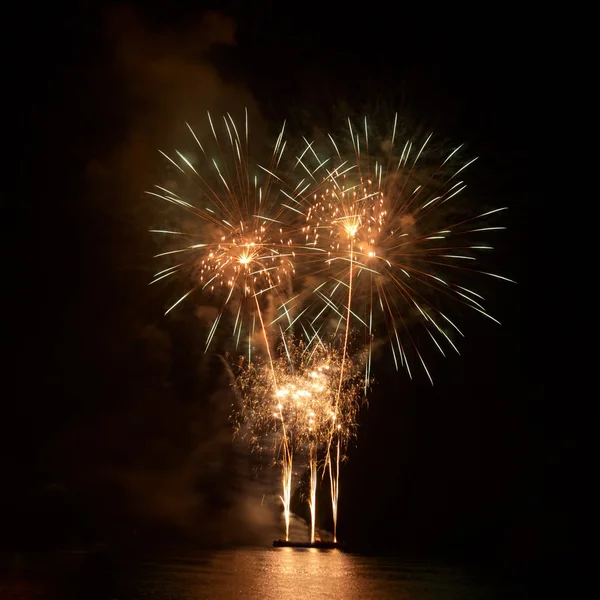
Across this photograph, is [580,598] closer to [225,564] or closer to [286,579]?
[286,579]

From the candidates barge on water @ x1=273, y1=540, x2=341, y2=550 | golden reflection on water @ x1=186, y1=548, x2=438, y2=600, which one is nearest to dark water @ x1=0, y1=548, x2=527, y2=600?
golden reflection on water @ x1=186, y1=548, x2=438, y2=600

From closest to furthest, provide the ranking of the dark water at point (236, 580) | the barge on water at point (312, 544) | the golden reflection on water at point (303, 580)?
the dark water at point (236, 580), the golden reflection on water at point (303, 580), the barge on water at point (312, 544)

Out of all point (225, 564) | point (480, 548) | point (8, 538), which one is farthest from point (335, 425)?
point (8, 538)

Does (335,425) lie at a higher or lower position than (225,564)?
higher

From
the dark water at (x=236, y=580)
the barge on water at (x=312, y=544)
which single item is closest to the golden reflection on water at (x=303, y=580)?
the dark water at (x=236, y=580)

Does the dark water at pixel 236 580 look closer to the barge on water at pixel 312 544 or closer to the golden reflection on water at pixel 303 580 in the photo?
the golden reflection on water at pixel 303 580

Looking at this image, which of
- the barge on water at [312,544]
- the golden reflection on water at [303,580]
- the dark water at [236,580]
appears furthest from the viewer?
the barge on water at [312,544]

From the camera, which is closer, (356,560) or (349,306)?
(349,306)

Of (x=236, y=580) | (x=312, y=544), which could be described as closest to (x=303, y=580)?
(x=236, y=580)
